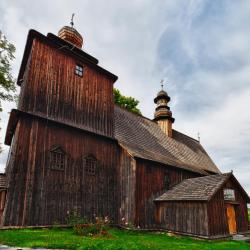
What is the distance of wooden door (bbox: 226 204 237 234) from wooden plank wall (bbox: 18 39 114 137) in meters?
9.60

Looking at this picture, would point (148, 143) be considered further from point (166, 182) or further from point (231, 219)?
point (231, 219)

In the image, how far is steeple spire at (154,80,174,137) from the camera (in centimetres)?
2798

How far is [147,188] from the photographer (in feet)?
53.9

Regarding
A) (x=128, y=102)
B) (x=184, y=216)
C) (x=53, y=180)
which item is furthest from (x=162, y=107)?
(x=53, y=180)

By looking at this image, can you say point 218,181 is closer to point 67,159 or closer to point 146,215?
point 146,215

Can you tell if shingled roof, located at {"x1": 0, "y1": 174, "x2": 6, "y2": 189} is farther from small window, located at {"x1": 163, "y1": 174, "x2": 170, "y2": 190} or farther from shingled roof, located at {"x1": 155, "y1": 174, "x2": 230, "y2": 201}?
small window, located at {"x1": 163, "y1": 174, "x2": 170, "y2": 190}

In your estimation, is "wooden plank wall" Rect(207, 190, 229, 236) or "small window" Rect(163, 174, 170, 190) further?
"small window" Rect(163, 174, 170, 190)

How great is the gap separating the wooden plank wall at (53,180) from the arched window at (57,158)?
0.21 metres

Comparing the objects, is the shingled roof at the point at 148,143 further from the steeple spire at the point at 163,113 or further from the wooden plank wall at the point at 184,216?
the wooden plank wall at the point at 184,216

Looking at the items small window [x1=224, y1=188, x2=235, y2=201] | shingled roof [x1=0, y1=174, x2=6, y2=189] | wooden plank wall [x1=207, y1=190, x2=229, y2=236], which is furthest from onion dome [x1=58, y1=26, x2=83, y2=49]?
small window [x1=224, y1=188, x2=235, y2=201]

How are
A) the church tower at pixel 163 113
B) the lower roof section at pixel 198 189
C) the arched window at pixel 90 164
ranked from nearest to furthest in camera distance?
the lower roof section at pixel 198 189 < the arched window at pixel 90 164 < the church tower at pixel 163 113

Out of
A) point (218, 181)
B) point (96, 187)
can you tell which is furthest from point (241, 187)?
point (96, 187)

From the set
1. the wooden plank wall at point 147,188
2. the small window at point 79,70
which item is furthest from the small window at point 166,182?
the small window at point 79,70

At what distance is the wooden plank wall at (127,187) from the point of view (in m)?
15.3
